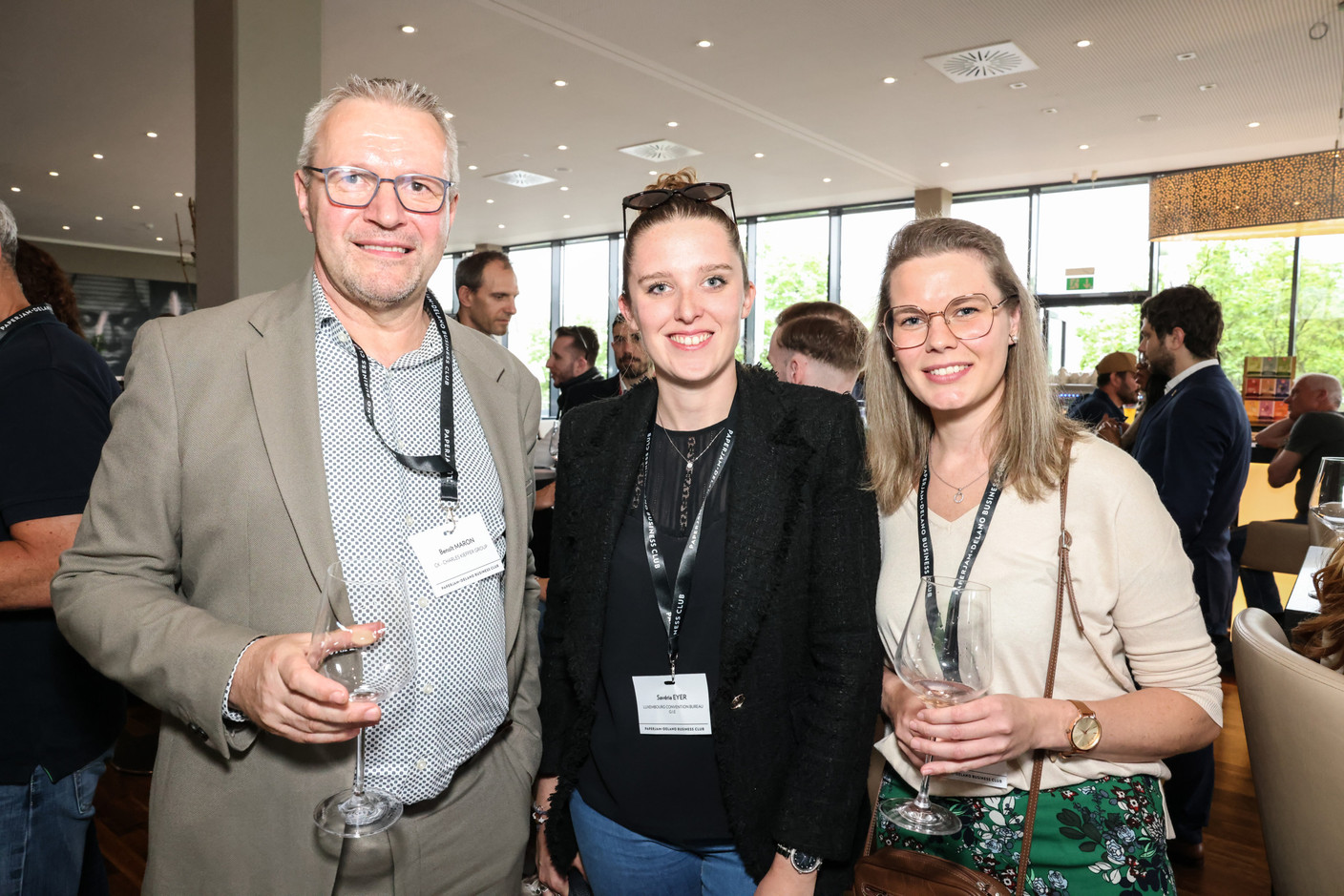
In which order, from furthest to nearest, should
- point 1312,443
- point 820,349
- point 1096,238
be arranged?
1. point 1096,238
2. point 1312,443
3. point 820,349

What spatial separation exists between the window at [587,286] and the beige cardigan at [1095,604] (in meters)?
14.2

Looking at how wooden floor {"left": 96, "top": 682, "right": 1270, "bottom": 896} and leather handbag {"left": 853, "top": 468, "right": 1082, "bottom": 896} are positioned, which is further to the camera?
wooden floor {"left": 96, "top": 682, "right": 1270, "bottom": 896}

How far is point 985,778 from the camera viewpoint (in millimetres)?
1377

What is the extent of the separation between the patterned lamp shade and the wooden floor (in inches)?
158

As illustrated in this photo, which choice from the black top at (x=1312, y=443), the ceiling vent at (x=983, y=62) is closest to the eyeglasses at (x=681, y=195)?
the black top at (x=1312, y=443)

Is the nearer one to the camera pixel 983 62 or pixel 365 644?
pixel 365 644

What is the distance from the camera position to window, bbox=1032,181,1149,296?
10570 millimetres

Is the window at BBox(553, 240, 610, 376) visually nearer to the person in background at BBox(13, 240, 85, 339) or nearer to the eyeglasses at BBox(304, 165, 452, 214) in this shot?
the person in background at BBox(13, 240, 85, 339)

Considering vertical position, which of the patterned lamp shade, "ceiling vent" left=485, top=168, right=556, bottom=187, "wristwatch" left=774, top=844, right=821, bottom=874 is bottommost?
"wristwatch" left=774, top=844, right=821, bottom=874

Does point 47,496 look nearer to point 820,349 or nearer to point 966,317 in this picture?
point 966,317

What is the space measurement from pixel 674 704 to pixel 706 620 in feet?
0.48

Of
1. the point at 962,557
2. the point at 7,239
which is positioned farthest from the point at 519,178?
the point at 962,557

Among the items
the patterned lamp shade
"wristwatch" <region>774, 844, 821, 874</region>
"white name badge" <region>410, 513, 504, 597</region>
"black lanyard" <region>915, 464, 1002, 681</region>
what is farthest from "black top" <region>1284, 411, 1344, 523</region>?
"white name badge" <region>410, 513, 504, 597</region>

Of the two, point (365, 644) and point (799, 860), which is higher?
point (365, 644)
